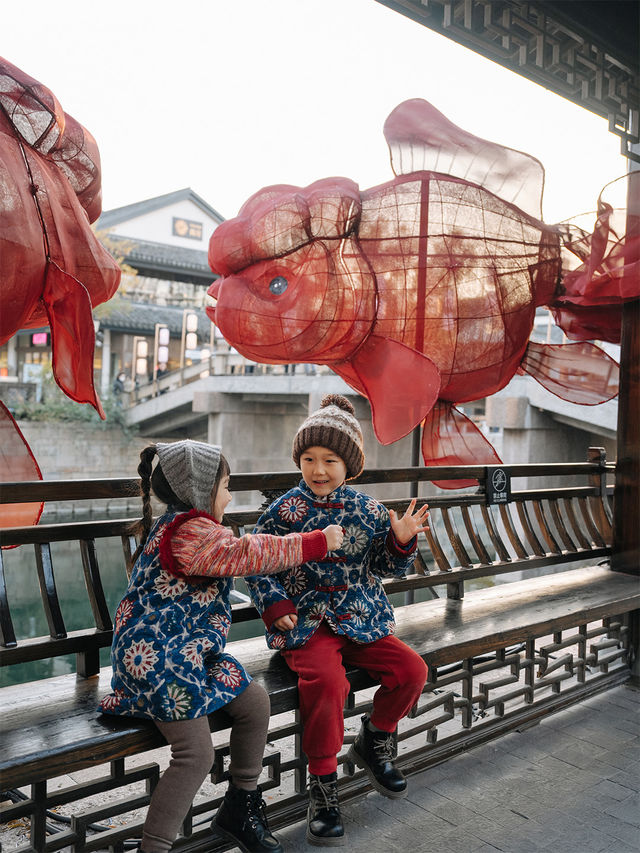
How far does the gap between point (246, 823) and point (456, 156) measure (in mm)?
3447

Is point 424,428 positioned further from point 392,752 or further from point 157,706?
point 157,706

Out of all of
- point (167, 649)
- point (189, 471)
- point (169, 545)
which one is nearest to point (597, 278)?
point (189, 471)

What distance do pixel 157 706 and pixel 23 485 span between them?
735 mm

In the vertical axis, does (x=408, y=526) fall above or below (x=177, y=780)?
above

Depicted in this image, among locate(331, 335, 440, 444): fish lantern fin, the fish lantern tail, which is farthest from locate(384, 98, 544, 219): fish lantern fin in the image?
locate(331, 335, 440, 444): fish lantern fin

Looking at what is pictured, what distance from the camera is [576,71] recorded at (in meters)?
3.66

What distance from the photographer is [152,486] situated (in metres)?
1.99

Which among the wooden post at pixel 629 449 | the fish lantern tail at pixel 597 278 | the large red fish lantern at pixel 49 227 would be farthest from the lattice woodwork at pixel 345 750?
the fish lantern tail at pixel 597 278

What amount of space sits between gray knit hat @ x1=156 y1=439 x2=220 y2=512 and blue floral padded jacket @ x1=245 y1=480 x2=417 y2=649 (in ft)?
1.38

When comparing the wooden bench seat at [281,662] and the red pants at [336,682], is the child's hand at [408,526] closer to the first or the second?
the red pants at [336,682]

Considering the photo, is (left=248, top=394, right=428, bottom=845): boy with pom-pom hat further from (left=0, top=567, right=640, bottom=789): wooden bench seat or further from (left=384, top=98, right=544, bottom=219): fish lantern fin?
(left=384, top=98, right=544, bottom=219): fish lantern fin

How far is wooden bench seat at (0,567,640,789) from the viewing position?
5.75 feet

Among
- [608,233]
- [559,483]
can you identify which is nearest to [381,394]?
[608,233]

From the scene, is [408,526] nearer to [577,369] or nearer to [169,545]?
[169,545]
